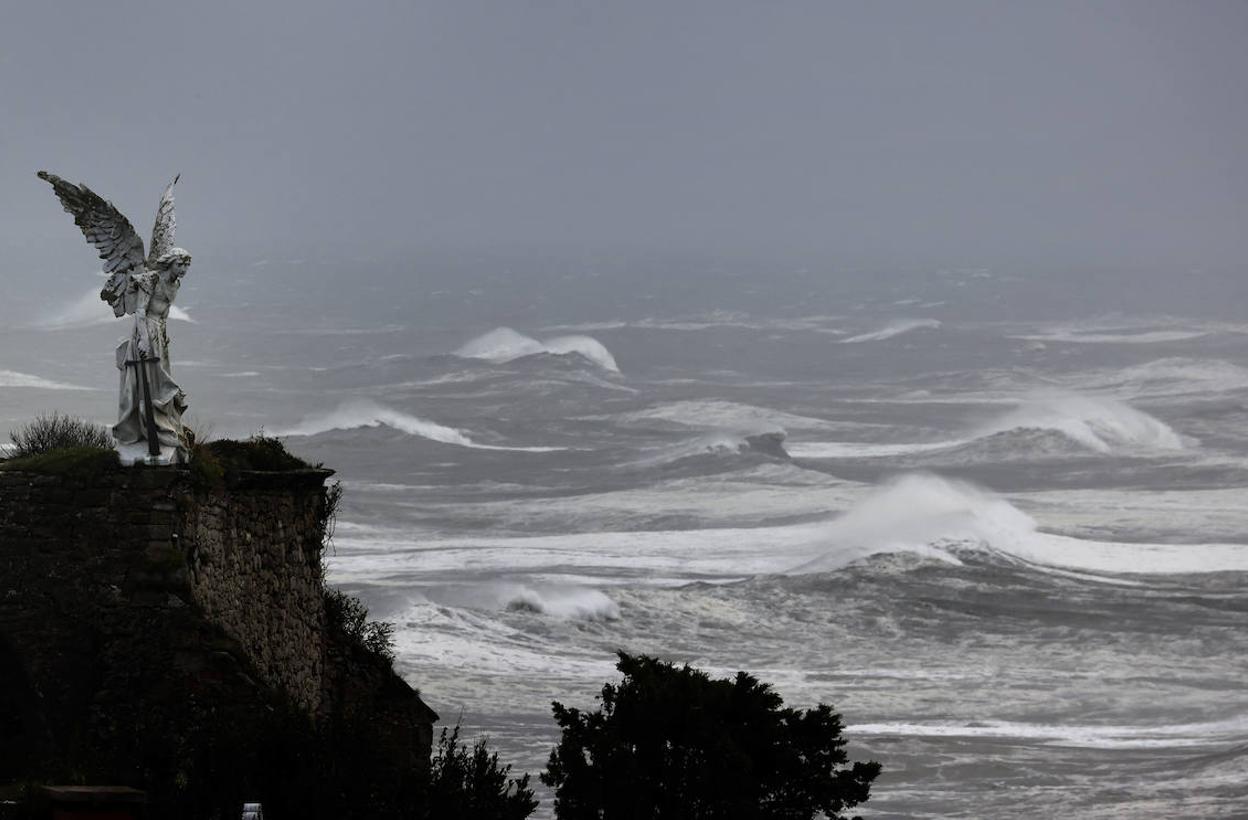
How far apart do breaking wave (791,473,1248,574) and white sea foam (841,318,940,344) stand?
75.0 m

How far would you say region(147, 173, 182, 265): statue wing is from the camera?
13312 mm

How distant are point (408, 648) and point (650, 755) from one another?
2359 centimetres

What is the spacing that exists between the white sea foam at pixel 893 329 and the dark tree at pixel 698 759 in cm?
12075

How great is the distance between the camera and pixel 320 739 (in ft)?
42.3

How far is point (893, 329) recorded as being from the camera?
142625 mm

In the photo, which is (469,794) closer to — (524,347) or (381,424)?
(381,424)

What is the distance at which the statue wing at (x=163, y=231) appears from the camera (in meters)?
13.3

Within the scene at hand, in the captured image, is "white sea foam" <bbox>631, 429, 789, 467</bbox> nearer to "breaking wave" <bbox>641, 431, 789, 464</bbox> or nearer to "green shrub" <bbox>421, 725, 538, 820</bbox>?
"breaking wave" <bbox>641, 431, 789, 464</bbox>

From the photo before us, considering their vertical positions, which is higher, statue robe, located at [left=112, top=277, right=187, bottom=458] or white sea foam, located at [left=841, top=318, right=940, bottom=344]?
white sea foam, located at [left=841, top=318, right=940, bottom=344]

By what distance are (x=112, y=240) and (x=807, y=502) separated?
5173cm

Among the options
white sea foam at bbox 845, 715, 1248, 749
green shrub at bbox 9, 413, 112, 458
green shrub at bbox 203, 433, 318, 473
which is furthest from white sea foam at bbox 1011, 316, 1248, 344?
green shrub at bbox 203, 433, 318, 473

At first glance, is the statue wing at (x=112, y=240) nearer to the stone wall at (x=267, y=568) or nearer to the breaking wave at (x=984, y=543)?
the stone wall at (x=267, y=568)

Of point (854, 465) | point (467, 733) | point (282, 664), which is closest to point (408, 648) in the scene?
point (467, 733)

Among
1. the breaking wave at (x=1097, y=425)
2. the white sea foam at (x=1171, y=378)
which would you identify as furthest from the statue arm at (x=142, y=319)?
the white sea foam at (x=1171, y=378)
